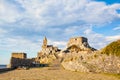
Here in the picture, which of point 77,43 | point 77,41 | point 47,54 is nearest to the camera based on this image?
point 77,43

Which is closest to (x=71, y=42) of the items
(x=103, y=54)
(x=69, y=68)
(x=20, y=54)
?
Result: (x=20, y=54)

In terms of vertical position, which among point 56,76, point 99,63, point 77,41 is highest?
point 77,41

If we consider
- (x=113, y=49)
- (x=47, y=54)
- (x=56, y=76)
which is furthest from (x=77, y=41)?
(x=56, y=76)

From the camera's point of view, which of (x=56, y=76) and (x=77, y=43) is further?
(x=77, y=43)

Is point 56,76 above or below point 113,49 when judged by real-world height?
below

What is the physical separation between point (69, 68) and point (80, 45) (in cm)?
5105

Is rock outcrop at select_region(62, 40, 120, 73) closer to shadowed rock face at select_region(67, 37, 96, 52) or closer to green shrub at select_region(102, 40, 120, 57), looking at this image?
green shrub at select_region(102, 40, 120, 57)

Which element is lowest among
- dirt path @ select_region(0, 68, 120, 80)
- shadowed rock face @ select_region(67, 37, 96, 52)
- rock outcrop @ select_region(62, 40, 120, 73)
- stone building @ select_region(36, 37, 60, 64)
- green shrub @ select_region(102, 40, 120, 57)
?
dirt path @ select_region(0, 68, 120, 80)

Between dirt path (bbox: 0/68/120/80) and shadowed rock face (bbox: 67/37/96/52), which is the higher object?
shadowed rock face (bbox: 67/37/96/52)

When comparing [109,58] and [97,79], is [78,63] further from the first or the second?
[97,79]

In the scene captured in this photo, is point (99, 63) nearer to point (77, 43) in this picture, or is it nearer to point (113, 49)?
point (113, 49)

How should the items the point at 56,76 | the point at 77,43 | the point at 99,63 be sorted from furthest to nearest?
the point at 77,43 → the point at 99,63 → the point at 56,76

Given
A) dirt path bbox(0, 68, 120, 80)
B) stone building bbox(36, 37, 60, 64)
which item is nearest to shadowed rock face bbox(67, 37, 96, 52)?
stone building bbox(36, 37, 60, 64)

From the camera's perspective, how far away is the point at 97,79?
766 inches
